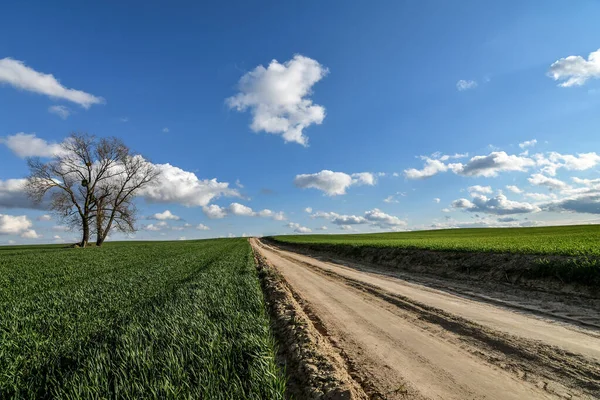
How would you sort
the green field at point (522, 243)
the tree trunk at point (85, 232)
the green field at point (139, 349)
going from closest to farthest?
1. the green field at point (139, 349)
2. the green field at point (522, 243)
3. the tree trunk at point (85, 232)

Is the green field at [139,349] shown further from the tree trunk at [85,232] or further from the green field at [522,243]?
the tree trunk at [85,232]

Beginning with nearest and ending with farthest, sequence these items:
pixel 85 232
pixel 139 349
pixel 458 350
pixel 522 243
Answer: pixel 139 349 → pixel 458 350 → pixel 522 243 → pixel 85 232

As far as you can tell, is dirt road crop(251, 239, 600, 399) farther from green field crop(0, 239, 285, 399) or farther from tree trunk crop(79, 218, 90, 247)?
tree trunk crop(79, 218, 90, 247)

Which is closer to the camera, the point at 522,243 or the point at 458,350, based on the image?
the point at 458,350

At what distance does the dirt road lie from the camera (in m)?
4.50

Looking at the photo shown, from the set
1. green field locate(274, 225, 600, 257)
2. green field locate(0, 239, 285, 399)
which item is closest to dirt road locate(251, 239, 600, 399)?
green field locate(0, 239, 285, 399)

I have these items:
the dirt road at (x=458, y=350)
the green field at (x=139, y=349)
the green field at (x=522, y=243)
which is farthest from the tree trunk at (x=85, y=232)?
the dirt road at (x=458, y=350)

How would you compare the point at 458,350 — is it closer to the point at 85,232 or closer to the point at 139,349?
the point at 139,349

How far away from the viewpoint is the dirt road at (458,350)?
450 cm

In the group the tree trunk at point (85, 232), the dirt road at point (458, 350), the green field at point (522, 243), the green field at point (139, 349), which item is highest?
the tree trunk at point (85, 232)

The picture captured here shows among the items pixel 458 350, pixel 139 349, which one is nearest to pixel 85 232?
pixel 139 349

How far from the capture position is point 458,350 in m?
5.87

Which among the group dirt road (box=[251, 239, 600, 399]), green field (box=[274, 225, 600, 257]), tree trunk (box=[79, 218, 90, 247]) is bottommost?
dirt road (box=[251, 239, 600, 399])

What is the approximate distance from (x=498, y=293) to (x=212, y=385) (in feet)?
39.1
